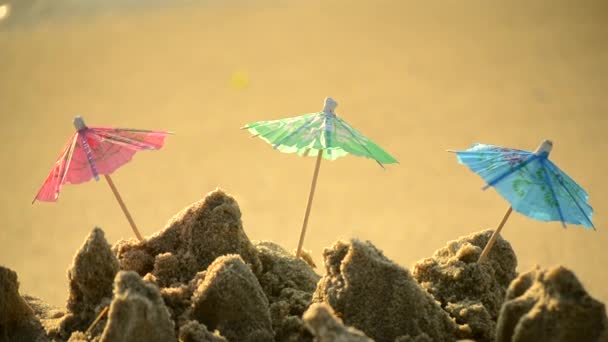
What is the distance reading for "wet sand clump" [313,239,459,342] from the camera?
1766mm

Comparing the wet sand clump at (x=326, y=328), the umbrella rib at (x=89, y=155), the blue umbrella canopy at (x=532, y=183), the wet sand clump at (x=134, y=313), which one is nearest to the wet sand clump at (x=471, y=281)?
the blue umbrella canopy at (x=532, y=183)

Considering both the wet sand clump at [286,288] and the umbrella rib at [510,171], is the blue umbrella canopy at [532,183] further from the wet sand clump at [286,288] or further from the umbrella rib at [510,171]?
the wet sand clump at [286,288]

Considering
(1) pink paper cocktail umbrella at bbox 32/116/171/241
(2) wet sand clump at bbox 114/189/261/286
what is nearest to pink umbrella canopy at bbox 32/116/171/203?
(1) pink paper cocktail umbrella at bbox 32/116/171/241

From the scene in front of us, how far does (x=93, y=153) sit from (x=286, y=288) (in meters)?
0.58

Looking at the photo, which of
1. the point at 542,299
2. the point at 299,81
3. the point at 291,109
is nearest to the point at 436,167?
the point at 291,109

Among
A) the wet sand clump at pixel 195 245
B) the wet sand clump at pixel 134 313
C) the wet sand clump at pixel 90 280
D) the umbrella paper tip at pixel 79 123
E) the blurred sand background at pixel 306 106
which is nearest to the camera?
the wet sand clump at pixel 134 313

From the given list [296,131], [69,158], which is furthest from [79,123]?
[296,131]

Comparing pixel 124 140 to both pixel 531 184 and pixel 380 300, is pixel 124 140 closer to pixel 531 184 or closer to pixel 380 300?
pixel 380 300

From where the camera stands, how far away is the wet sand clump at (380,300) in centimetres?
177

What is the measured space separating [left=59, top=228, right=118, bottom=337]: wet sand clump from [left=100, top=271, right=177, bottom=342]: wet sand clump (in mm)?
238

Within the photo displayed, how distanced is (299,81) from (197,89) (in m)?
0.94

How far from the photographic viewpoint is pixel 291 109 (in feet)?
23.5

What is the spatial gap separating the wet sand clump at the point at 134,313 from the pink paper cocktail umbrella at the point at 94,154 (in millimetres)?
466

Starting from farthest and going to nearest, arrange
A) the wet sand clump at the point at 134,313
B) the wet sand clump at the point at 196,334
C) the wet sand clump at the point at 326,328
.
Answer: the wet sand clump at the point at 196,334 → the wet sand clump at the point at 134,313 → the wet sand clump at the point at 326,328
